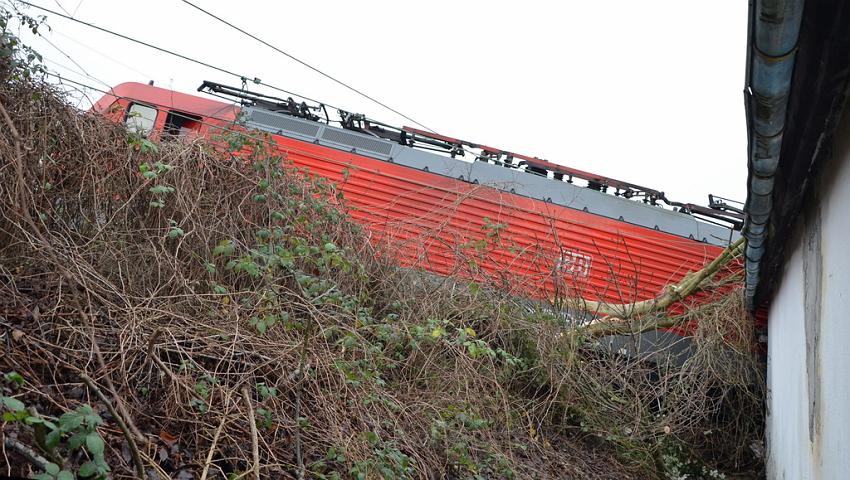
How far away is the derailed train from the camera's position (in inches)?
423

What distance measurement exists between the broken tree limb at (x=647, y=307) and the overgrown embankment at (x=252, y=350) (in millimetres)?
585

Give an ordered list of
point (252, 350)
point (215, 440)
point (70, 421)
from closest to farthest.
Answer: point (70, 421) → point (215, 440) → point (252, 350)

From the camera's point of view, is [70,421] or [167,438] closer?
[70,421]

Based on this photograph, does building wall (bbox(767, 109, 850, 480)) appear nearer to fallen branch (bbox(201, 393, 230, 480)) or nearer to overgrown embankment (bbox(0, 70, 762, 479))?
overgrown embankment (bbox(0, 70, 762, 479))

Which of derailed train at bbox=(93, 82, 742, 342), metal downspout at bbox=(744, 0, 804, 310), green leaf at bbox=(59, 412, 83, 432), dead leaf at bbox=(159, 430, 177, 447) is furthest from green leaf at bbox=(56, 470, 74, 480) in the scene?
derailed train at bbox=(93, 82, 742, 342)

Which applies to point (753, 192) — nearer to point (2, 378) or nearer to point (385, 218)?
point (2, 378)

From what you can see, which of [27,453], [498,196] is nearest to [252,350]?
[27,453]

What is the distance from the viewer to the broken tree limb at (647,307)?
32.9ft

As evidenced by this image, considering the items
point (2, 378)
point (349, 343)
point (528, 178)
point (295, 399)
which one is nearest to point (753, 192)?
point (349, 343)

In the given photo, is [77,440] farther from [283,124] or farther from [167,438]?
[283,124]

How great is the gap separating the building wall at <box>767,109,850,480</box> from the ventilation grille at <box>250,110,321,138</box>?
280 inches

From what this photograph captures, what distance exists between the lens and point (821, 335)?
4.23 m

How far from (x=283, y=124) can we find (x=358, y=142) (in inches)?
46.4

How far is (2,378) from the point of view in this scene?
379 cm
